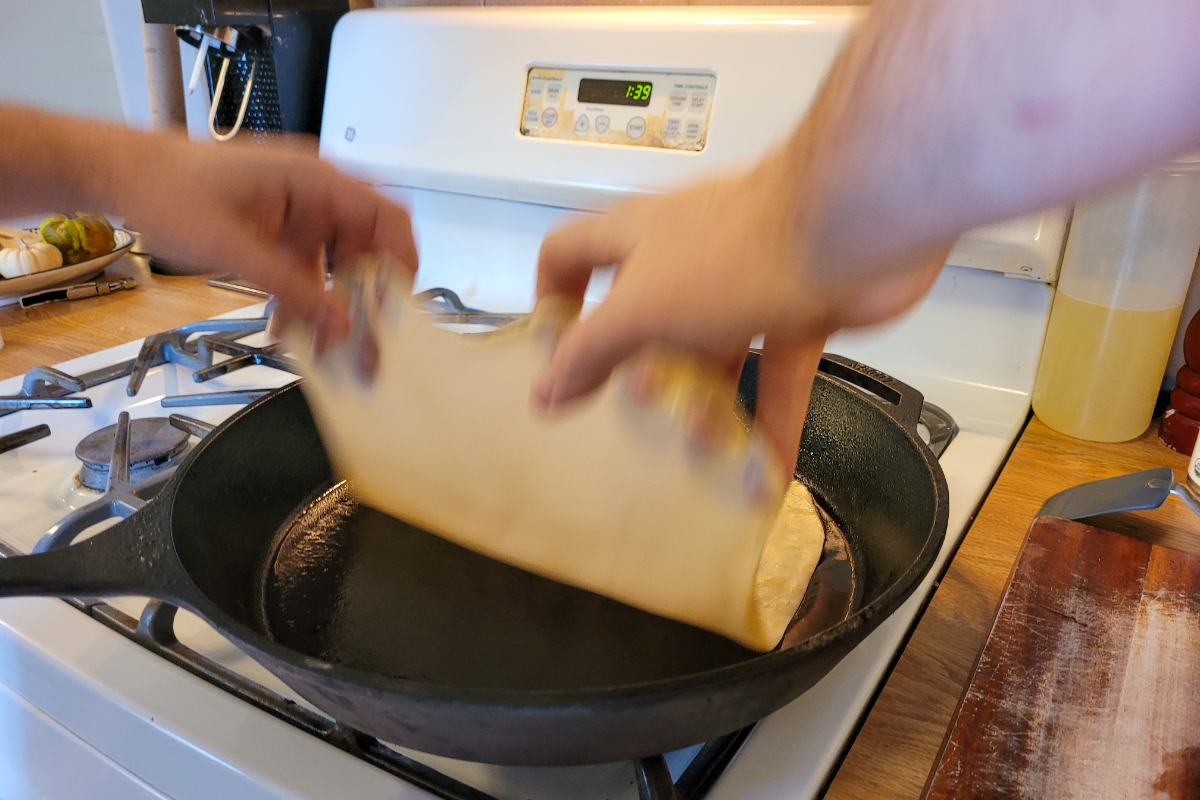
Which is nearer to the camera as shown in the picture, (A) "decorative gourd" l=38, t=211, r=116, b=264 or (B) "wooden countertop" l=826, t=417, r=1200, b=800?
(B) "wooden countertop" l=826, t=417, r=1200, b=800

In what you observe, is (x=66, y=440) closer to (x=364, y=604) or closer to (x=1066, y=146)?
(x=364, y=604)

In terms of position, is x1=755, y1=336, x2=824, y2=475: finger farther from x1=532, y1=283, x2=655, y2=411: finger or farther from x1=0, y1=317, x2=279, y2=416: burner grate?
x1=0, y1=317, x2=279, y2=416: burner grate

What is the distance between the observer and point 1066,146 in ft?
0.59

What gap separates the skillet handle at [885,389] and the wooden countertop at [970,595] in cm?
10

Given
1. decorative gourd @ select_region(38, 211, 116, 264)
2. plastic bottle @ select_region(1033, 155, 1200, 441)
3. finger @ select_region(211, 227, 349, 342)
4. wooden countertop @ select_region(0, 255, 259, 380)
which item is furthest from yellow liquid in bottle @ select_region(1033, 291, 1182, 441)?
decorative gourd @ select_region(38, 211, 116, 264)

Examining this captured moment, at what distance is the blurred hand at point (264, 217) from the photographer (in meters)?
0.45

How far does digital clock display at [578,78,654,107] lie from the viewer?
30.2 inches

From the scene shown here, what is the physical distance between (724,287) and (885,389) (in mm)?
392

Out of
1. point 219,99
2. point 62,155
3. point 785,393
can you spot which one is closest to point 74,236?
point 219,99

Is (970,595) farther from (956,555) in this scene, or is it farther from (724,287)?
(724,287)

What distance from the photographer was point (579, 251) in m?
0.45

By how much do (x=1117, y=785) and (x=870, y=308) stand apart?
0.25 m

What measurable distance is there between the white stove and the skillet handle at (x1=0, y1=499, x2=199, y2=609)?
9cm

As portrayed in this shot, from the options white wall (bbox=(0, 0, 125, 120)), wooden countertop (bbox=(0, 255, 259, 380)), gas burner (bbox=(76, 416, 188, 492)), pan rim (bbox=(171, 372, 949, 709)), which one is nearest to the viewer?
pan rim (bbox=(171, 372, 949, 709))
